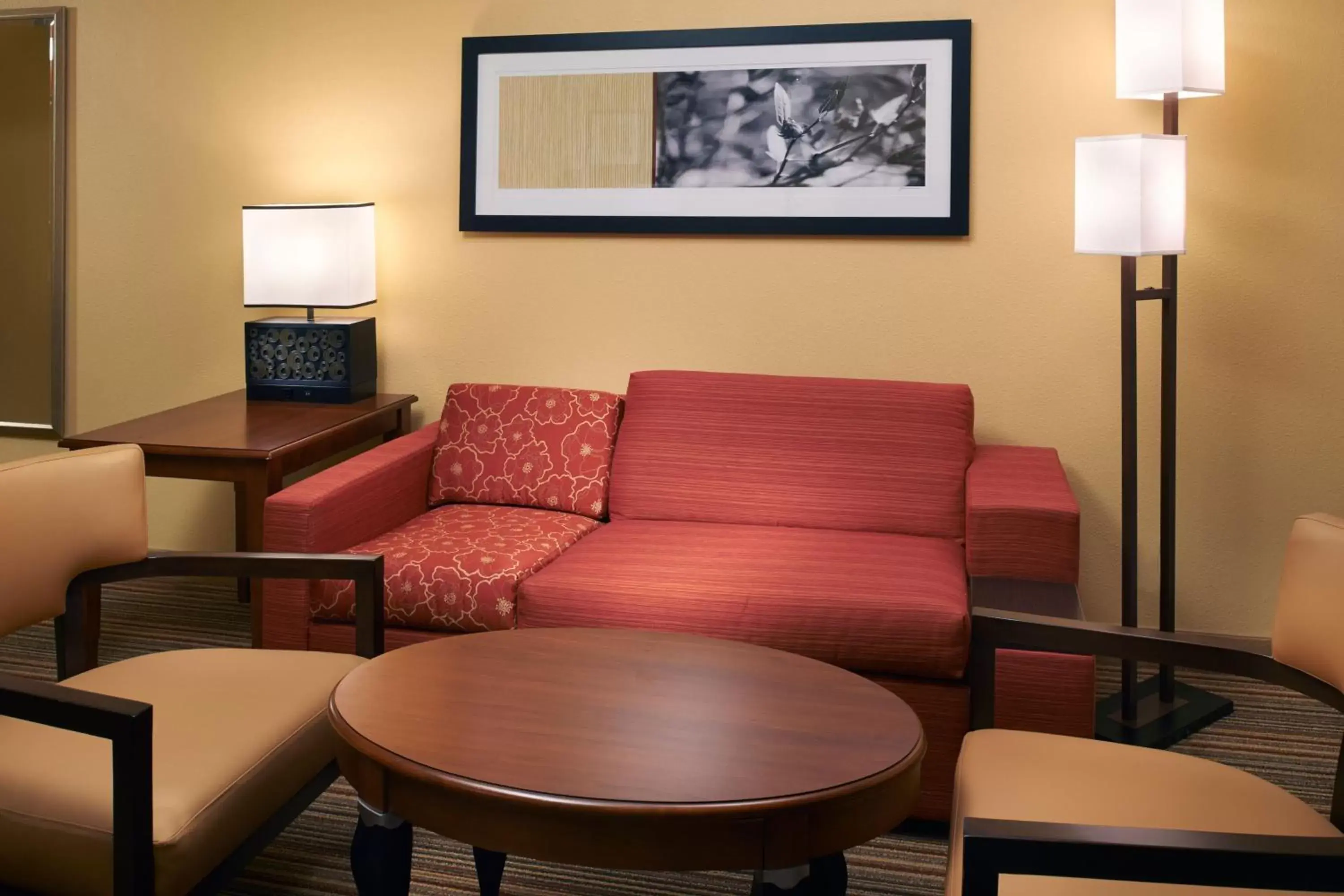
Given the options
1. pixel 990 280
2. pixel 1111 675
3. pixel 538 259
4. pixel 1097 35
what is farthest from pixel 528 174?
pixel 1111 675

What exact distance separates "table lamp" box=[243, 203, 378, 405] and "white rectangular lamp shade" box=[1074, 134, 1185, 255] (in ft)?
6.45

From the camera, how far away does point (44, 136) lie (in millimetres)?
4027

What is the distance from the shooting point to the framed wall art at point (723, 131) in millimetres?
3404

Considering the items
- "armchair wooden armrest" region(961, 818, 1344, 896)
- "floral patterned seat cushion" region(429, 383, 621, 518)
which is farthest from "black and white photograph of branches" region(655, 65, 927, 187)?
"armchair wooden armrest" region(961, 818, 1344, 896)

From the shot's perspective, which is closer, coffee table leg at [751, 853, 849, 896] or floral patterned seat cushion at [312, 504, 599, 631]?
coffee table leg at [751, 853, 849, 896]

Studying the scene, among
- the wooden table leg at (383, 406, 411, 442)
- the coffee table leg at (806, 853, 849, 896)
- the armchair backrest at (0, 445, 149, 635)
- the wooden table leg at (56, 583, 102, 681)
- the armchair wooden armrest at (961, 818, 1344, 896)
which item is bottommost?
the coffee table leg at (806, 853, 849, 896)

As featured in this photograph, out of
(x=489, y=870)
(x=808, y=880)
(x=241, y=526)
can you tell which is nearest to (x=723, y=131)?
(x=241, y=526)

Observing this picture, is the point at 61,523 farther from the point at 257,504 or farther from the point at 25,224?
the point at 25,224

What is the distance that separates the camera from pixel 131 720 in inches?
60.1

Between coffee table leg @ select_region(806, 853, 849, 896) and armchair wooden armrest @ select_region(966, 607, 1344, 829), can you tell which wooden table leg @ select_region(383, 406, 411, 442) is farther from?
coffee table leg @ select_region(806, 853, 849, 896)

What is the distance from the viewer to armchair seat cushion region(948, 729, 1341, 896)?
1.51 meters

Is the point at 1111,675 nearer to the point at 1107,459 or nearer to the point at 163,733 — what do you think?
Result: the point at 1107,459

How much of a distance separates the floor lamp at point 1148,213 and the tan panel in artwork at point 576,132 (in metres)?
1.31

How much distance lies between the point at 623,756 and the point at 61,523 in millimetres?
1071
